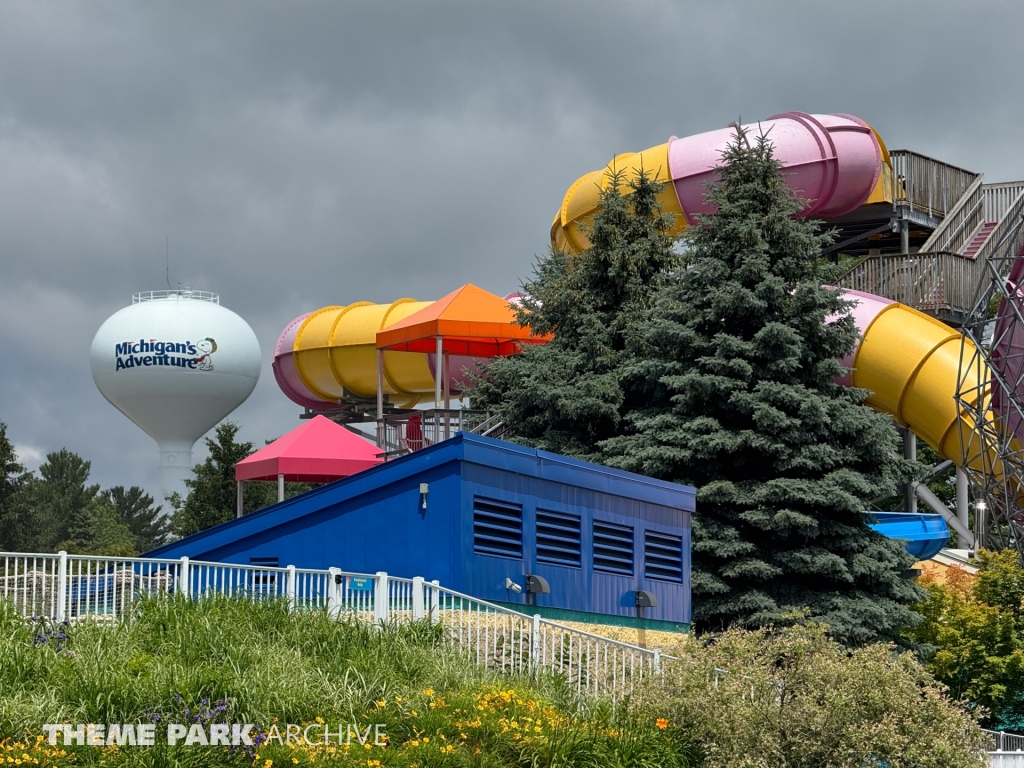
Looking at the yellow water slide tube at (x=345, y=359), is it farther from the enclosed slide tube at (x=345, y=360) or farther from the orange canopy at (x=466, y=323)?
the orange canopy at (x=466, y=323)

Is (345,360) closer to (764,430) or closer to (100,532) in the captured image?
(764,430)

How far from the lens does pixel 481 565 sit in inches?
712

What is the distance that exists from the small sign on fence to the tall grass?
1.07 metres

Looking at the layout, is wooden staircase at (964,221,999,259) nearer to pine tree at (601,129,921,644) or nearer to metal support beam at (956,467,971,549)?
metal support beam at (956,467,971,549)

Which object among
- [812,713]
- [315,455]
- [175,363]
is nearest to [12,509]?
[175,363]

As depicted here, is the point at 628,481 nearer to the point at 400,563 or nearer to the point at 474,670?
the point at 400,563

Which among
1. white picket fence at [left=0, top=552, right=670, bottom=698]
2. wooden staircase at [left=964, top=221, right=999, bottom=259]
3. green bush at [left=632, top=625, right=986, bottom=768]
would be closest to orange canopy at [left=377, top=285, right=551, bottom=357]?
wooden staircase at [left=964, top=221, right=999, bottom=259]

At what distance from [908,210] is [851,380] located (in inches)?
384

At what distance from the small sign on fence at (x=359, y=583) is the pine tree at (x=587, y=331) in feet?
36.4

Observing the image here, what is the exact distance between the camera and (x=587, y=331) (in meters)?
30.2

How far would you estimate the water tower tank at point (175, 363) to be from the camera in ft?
220

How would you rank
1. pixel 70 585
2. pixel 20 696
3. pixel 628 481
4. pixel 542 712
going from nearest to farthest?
1. pixel 20 696
2. pixel 542 712
3. pixel 70 585
4. pixel 628 481

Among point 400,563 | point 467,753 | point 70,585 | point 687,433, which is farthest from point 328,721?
point 687,433

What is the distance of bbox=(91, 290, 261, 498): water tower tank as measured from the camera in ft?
220
